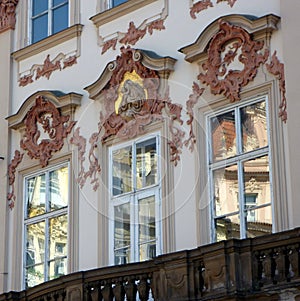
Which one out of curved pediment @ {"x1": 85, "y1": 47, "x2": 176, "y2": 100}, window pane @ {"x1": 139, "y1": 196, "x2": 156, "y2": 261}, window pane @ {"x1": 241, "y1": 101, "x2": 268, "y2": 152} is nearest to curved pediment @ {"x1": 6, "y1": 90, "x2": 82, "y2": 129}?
curved pediment @ {"x1": 85, "y1": 47, "x2": 176, "y2": 100}

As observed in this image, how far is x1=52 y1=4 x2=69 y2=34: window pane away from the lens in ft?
52.9

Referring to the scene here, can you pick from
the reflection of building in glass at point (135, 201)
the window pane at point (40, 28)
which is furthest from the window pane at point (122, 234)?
the window pane at point (40, 28)

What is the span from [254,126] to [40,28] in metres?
4.68

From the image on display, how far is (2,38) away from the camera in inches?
670

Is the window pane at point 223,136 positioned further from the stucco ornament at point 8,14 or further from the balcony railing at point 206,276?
the stucco ornament at point 8,14

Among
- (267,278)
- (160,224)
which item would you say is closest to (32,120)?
(160,224)

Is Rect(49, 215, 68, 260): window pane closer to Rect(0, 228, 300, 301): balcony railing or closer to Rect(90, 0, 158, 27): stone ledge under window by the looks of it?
Rect(0, 228, 300, 301): balcony railing

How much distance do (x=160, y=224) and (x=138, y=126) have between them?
4.57 feet

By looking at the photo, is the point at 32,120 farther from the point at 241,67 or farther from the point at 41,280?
the point at 241,67

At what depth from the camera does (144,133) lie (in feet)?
47.0

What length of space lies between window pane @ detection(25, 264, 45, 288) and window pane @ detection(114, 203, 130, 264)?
1.55 m

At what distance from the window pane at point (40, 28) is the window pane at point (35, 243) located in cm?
282

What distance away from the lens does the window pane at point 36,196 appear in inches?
616

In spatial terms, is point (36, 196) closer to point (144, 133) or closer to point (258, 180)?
point (144, 133)
